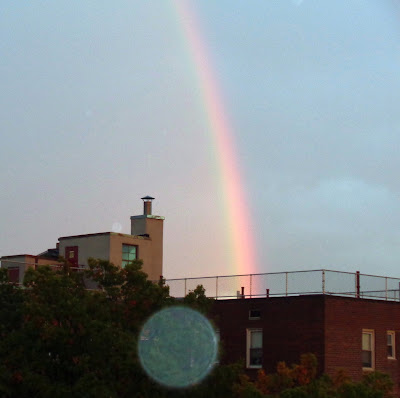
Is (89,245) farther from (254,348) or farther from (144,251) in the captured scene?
(254,348)

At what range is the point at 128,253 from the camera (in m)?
65.5

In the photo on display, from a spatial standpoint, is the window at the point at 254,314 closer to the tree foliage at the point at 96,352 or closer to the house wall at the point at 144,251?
the tree foliage at the point at 96,352

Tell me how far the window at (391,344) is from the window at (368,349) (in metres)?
1.10

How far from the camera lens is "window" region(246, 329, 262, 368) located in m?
42.7

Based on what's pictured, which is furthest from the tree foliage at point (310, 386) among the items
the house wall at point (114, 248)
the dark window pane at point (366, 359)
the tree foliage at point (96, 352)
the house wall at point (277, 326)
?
the house wall at point (114, 248)

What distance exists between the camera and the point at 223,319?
145 feet

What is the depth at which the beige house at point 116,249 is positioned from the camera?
64.0 meters

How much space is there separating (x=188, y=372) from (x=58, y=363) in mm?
4592

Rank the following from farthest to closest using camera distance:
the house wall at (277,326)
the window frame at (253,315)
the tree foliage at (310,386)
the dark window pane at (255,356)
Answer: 1. the window frame at (253,315)
2. the dark window pane at (255,356)
3. the house wall at (277,326)
4. the tree foliage at (310,386)

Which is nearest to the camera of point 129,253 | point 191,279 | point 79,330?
point 79,330

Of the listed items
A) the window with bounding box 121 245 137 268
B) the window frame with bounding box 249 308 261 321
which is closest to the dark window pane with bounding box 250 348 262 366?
the window frame with bounding box 249 308 261 321

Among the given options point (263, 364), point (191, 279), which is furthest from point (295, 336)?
point (191, 279)

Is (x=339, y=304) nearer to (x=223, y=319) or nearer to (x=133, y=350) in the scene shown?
(x=223, y=319)

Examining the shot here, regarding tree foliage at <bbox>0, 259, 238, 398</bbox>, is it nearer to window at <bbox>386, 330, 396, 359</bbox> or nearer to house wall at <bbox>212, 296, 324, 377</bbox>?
house wall at <bbox>212, 296, 324, 377</bbox>
